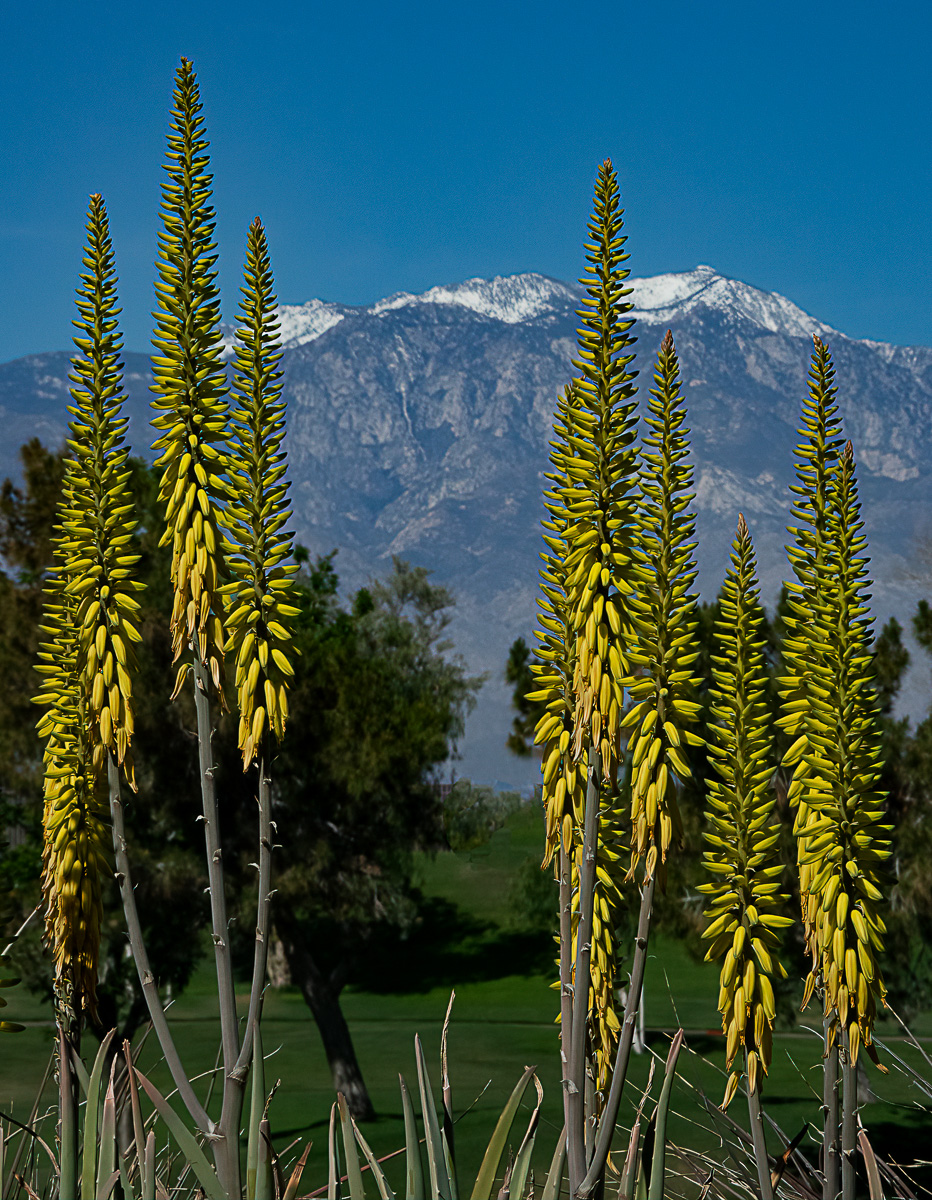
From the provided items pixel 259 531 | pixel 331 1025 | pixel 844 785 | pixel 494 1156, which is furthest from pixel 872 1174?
pixel 331 1025

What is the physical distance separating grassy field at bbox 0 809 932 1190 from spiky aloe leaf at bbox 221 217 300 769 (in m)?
13.0

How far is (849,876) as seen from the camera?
506 centimetres

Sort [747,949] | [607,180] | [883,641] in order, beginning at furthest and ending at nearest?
[883,641] → [747,949] → [607,180]

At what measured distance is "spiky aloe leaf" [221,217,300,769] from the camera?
446 cm

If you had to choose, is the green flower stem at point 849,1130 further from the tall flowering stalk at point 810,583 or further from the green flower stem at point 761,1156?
the green flower stem at point 761,1156

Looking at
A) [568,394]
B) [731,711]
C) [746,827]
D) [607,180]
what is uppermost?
[607,180]

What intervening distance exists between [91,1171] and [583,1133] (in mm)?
1531

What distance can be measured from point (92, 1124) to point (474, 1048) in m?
38.1

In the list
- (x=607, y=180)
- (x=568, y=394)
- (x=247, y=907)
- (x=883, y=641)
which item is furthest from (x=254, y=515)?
(x=883, y=641)

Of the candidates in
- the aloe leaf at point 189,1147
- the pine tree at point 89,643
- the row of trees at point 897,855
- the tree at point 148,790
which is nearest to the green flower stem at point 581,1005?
the aloe leaf at point 189,1147

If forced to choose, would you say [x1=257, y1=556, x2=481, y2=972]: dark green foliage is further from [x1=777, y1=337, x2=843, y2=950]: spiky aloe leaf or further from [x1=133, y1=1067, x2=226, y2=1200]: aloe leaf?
[x1=133, y1=1067, x2=226, y2=1200]: aloe leaf

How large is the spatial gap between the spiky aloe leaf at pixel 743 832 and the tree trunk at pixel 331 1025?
24.0 m

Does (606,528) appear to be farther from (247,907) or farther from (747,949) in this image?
(247,907)

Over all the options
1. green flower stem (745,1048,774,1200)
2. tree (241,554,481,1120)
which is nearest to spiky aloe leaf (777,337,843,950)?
green flower stem (745,1048,774,1200)
